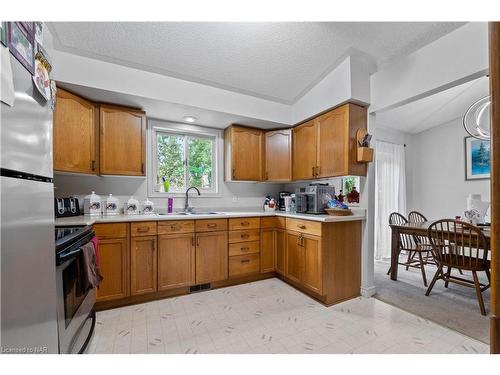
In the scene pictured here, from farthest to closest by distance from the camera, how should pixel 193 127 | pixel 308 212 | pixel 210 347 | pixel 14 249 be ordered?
pixel 193 127
pixel 308 212
pixel 210 347
pixel 14 249

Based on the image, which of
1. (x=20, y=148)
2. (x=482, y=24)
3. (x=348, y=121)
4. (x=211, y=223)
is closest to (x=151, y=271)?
(x=211, y=223)

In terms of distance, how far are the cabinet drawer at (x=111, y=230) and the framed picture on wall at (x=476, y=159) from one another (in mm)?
5375

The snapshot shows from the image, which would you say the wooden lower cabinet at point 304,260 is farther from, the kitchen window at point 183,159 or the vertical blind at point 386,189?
the vertical blind at point 386,189

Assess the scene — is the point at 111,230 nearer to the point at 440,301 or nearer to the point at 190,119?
the point at 190,119

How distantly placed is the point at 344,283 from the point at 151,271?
2057 mm

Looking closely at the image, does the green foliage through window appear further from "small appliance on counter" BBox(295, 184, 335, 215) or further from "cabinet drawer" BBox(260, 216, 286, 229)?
"small appliance on counter" BBox(295, 184, 335, 215)

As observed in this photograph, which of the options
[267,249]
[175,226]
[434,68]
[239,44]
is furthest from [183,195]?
[434,68]

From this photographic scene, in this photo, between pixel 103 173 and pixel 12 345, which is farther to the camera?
pixel 103 173

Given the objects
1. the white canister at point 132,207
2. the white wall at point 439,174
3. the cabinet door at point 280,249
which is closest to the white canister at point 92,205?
the white canister at point 132,207

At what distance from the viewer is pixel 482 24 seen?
173cm

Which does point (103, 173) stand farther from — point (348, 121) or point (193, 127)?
point (348, 121)

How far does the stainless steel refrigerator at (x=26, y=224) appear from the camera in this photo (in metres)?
0.66

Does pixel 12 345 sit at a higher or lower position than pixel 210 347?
higher
